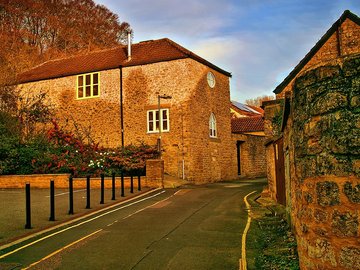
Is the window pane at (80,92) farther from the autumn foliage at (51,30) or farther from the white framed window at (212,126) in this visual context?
the white framed window at (212,126)

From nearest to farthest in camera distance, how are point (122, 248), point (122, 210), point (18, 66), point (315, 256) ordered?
1. point (315, 256)
2. point (122, 248)
3. point (122, 210)
4. point (18, 66)

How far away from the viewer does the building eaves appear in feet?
67.4

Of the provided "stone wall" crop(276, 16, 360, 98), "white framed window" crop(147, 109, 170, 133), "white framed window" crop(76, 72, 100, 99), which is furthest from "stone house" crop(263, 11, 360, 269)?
"white framed window" crop(76, 72, 100, 99)

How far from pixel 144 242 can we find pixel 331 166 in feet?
14.7

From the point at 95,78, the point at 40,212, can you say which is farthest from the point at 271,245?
the point at 95,78

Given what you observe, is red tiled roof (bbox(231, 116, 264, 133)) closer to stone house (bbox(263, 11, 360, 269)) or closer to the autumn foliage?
the autumn foliage

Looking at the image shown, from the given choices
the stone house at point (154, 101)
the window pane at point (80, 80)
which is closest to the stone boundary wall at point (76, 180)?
the stone house at point (154, 101)

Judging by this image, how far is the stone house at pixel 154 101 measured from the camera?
24.6 meters

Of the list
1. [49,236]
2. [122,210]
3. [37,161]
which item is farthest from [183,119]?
[49,236]

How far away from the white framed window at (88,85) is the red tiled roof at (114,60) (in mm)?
428

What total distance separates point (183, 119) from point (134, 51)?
745 centimetres

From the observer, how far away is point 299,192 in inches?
189

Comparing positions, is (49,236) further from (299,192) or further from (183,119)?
(183,119)

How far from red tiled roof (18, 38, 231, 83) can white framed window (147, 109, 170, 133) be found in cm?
355
